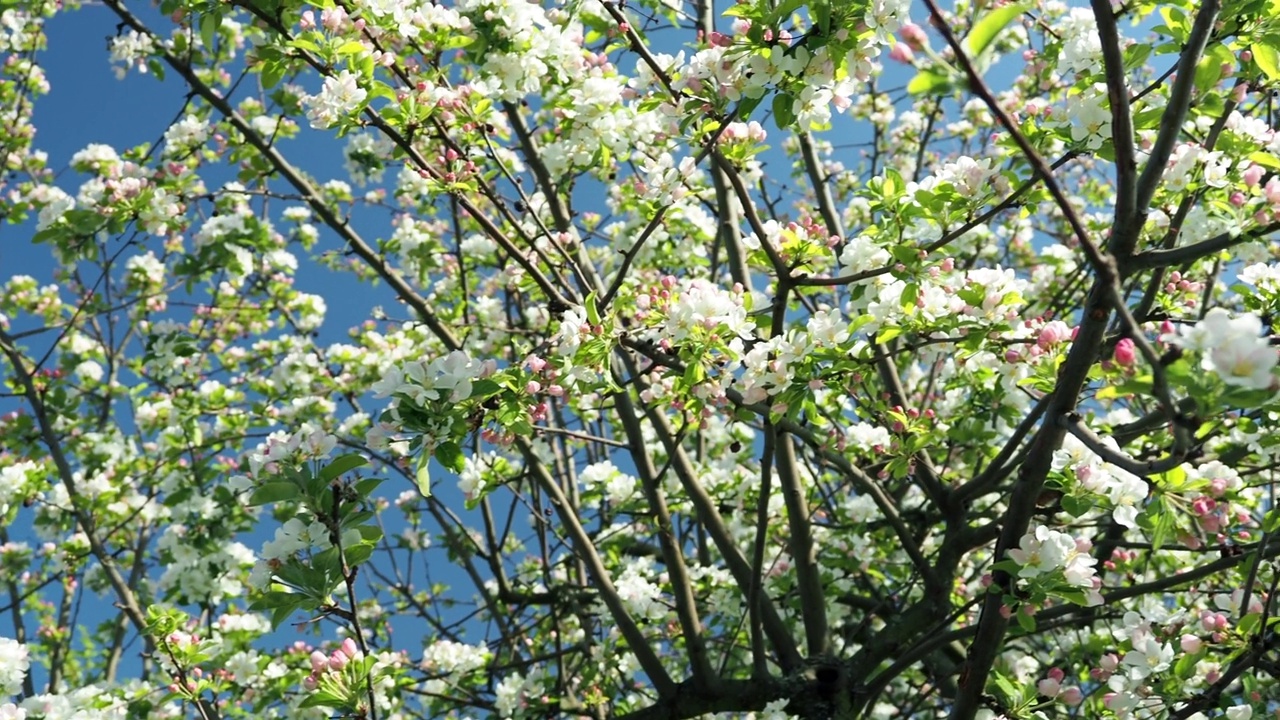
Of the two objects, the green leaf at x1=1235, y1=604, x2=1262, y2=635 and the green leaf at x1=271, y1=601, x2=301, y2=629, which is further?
the green leaf at x1=1235, y1=604, x2=1262, y2=635

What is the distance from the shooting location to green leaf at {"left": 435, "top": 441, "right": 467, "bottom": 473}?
1.89 meters

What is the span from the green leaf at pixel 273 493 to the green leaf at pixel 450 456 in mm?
259

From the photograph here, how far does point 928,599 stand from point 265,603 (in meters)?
2.06

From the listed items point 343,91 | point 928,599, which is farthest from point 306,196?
point 928,599

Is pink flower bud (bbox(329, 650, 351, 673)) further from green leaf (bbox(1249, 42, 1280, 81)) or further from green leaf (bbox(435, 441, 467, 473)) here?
green leaf (bbox(1249, 42, 1280, 81))

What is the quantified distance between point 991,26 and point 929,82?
102 millimetres

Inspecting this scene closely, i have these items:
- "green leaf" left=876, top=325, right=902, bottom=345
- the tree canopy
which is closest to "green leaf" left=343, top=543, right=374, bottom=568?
the tree canopy

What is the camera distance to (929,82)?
44.4 inches

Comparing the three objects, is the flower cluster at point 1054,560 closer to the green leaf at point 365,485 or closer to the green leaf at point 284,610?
the green leaf at point 365,485

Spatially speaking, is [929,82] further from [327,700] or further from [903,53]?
[327,700]

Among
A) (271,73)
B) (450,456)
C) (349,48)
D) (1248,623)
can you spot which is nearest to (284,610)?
(450,456)

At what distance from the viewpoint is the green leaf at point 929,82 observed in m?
1.12

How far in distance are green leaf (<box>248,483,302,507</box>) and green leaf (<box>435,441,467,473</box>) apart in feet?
0.85

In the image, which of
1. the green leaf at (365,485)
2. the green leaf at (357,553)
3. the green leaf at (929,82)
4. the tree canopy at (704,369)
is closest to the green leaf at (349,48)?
the tree canopy at (704,369)
